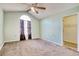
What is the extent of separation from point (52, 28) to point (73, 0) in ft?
5.74

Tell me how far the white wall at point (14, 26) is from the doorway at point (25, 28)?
65mm

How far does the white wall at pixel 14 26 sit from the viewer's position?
178 cm

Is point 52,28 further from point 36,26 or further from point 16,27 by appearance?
point 16,27

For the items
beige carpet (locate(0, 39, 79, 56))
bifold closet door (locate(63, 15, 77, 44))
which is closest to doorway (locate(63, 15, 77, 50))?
bifold closet door (locate(63, 15, 77, 44))

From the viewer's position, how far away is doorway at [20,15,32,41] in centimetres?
199

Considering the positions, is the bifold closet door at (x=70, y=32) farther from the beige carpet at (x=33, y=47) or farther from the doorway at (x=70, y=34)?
the beige carpet at (x=33, y=47)

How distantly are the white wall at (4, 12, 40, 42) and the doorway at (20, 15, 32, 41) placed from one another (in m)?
0.07

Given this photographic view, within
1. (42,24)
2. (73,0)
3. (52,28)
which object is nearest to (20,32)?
A: (42,24)

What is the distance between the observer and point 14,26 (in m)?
1.96

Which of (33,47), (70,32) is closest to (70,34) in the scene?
(70,32)

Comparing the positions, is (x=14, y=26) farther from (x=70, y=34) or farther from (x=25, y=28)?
(x=70, y=34)

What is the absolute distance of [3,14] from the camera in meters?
1.73

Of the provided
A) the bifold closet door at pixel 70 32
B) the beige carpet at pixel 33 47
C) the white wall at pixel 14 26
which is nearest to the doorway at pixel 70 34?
the bifold closet door at pixel 70 32

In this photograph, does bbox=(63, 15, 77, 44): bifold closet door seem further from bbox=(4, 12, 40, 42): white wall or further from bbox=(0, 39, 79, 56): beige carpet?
bbox=(4, 12, 40, 42): white wall
